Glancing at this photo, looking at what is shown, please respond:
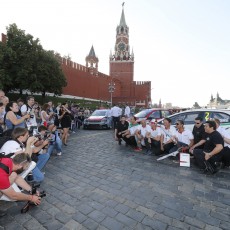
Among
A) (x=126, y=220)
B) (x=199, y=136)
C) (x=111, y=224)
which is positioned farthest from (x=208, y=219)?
(x=199, y=136)

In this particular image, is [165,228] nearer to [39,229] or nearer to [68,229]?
[68,229]

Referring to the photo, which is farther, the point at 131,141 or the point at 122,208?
the point at 131,141

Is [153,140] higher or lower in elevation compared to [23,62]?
lower

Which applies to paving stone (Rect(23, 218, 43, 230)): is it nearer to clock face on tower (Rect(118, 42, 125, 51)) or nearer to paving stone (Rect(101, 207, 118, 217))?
paving stone (Rect(101, 207, 118, 217))

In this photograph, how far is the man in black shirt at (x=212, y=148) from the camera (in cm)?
512

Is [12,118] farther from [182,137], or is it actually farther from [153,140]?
[182,137]

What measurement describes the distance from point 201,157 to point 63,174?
368cm

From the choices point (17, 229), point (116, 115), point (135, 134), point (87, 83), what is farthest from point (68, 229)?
point (87, 83)

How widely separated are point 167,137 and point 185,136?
73cm

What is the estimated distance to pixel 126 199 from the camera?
3.71 meters

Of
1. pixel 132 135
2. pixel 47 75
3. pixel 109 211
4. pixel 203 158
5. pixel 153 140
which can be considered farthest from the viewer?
pixel 47 75

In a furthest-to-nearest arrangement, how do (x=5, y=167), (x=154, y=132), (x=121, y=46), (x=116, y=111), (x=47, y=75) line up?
1. (x=121, y=46)
2. (x=47, y=75)
3. (x=116, y=111)
4. (x=154, y=132)
5. (x=5, y=167)

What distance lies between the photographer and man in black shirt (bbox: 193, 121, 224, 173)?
202 inches

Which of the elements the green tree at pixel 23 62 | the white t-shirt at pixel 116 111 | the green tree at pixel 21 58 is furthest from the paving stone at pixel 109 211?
the green tree at pixel 21 58
